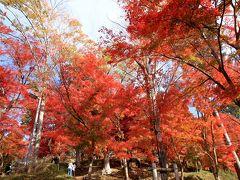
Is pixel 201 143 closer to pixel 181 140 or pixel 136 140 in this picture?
pixel 181 140

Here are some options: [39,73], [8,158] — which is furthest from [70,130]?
[8,158]

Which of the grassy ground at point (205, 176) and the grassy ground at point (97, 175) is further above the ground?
the grassy ground at point (97, 175)

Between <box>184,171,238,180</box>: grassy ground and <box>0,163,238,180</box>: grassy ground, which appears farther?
<box>184,171,238,180</box>: grassy ground

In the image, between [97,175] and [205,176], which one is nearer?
[97,175]

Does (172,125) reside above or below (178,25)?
below

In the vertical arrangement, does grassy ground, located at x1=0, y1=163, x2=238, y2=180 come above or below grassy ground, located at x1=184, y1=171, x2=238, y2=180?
above

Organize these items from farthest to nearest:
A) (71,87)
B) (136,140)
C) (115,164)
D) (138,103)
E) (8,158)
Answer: (8,158) < (115,164) < (71,87) < (136,140) < (138,103)

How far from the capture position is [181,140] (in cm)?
1542

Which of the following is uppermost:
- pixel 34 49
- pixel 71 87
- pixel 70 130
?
pixel 34 49

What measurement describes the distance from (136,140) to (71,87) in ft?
18.8

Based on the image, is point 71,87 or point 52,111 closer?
point 71,87

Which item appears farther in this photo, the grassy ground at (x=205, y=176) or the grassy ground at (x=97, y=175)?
the grassy ground at (x=205, y=176)

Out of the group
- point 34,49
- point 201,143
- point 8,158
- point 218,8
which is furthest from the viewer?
point 8,158

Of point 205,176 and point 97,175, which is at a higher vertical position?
point 97,175
